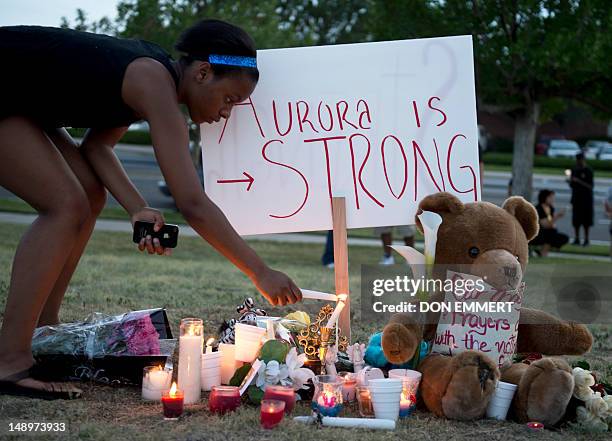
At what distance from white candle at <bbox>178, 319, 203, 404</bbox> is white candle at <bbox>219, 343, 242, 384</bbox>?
180 mm

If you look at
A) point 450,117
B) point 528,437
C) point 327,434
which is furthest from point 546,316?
point 327,434

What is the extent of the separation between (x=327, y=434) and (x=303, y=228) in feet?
3.68

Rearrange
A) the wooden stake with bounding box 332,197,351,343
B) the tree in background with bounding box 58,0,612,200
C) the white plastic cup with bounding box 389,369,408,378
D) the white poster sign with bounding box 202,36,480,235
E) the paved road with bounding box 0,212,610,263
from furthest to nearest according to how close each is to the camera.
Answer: the paved road with bounding box 0,212,610,263 < the tree in background with bounding box 58,0,612,200 < the white poster sign with bounding box 202,36,480,235 < the wooden stake with bounding box 332,197,351,343 < the white plastic cup with bounding box 389,369,408,378

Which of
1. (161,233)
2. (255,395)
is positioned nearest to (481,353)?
(255,395)

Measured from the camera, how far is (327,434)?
2531mm

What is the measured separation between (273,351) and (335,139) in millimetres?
1006

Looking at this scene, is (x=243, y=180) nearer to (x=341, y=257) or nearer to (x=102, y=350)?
(x=341, y=257)

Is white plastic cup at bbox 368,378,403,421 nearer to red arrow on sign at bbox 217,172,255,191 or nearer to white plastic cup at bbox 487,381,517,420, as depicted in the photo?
white plastic cup at bbox 487,381,517,420

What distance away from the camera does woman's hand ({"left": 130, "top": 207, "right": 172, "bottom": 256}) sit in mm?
2764

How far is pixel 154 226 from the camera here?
2785mm

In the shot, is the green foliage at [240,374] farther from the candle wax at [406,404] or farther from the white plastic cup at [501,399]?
the white plastic cup at [501,399]

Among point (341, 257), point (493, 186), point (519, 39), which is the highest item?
point (519, 39)

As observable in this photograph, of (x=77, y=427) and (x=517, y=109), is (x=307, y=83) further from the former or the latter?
(x=517, y=109)

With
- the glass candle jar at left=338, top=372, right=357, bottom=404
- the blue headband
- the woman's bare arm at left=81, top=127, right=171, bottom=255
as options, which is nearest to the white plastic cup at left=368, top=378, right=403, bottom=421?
the glass candle jar at left=338, top=372, right=357, bottom=404
